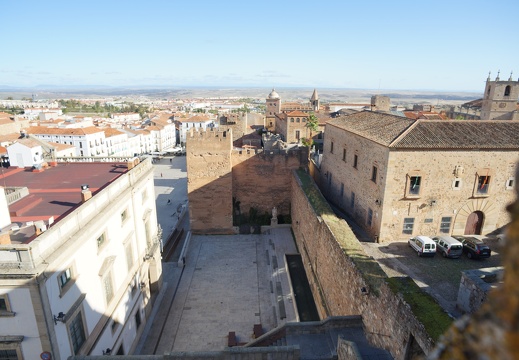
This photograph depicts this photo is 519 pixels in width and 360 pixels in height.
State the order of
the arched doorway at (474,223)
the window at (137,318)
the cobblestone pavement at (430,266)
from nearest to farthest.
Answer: the cobblestone pavement at (430,266)
the window at (137,318)
the arched doorway at (474,223)

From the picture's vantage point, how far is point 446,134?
625 inches

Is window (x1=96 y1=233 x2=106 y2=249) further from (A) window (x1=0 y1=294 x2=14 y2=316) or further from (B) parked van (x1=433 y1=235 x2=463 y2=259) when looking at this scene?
(B) parked van (x1=433 y1=235 x2=463 y2=259)

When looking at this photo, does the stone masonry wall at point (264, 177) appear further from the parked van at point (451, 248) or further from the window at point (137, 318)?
the parked van at point (451, 248)

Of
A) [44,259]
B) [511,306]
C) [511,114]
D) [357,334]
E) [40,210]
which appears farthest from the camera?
[511,114]

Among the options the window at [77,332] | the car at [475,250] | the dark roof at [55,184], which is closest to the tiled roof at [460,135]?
the car at [475,250]

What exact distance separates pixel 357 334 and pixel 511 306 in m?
10.3

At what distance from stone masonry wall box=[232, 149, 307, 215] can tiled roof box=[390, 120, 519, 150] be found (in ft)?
36.6

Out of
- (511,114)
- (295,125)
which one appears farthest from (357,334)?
(511,114)

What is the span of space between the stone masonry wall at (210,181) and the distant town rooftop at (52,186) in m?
7.31

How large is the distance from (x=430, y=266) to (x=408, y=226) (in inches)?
113

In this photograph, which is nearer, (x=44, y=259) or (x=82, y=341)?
(x=44, y=259)

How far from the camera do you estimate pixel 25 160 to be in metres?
17.8

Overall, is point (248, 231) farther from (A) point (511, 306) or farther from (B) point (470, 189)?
(A) point (511, 306)

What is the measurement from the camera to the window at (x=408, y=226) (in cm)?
1609
